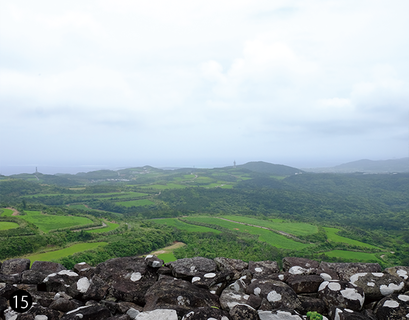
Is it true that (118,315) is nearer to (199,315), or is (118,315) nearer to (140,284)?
(140,284)

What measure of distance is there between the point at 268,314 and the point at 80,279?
13.4 ft

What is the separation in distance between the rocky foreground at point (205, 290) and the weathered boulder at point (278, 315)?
0.06ft

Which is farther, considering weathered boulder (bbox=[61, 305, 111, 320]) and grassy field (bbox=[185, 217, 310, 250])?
grassy field (bbox=[185, 217, 310, 250])

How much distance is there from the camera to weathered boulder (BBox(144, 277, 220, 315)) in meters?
4.44

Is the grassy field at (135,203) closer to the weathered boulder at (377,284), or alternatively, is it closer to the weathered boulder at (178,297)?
the weathered boulder at (178,297)

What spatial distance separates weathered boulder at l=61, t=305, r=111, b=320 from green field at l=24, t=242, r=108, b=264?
3229 cm

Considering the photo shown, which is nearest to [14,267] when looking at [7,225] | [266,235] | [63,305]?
[63,305]

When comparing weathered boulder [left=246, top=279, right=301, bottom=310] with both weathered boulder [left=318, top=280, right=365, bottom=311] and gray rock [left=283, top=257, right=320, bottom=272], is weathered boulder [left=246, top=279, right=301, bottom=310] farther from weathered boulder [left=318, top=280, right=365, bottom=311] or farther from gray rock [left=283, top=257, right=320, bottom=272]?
gray rock [left=283, top=257, right=320, bottom=272]

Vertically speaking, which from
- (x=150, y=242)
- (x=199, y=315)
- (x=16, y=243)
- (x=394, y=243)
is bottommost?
(x=394, y=243)

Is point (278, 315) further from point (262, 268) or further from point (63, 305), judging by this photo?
point (63, 305)

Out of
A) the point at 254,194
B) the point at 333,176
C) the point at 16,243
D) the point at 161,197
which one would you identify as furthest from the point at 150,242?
the point at 333,176

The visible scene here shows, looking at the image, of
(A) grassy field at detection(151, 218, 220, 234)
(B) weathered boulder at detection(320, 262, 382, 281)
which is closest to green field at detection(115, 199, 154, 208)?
(A) grassy field at detection(151, 218, 220, 234)

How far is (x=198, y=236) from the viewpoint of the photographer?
182 ft

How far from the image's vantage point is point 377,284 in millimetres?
4965
